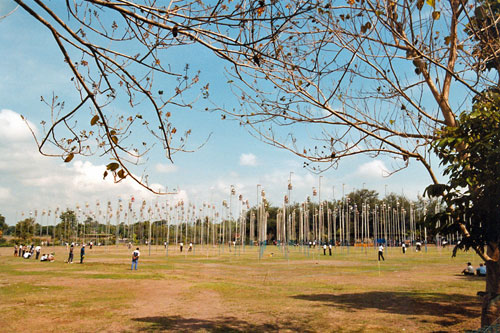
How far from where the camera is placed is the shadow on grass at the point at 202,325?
10641 millimetres

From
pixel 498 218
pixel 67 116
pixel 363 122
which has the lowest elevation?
pixel 498 218

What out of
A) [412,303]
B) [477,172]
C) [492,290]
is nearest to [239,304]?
[412,303]

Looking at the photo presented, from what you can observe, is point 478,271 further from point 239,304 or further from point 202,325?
point 202,325

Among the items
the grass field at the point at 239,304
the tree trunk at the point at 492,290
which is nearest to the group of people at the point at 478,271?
the grass field at the point at 239,304

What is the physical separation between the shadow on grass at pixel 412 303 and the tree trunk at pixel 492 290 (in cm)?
287

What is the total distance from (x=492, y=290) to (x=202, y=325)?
7.13 m

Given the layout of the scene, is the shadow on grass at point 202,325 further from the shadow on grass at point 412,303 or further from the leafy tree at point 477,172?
the leafy tree at point 477,172

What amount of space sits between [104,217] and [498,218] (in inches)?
2817

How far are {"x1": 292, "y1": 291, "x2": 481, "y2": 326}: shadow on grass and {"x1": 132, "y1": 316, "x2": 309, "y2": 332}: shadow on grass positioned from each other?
12.3 ft

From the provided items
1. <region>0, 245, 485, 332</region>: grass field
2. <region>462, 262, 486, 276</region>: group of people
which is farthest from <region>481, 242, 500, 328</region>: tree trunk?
<region>462, 262, 486, 276</region>: group of people

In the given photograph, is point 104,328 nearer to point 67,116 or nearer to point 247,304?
point 247,304

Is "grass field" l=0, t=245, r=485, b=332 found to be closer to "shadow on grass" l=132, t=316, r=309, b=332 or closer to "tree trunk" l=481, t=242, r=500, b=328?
"shadow on grass" l=132, t=316, r=309, b=332

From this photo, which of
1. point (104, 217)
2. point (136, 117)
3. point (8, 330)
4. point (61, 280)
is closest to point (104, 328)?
point (8, 330)

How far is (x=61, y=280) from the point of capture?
2083 centimetres
